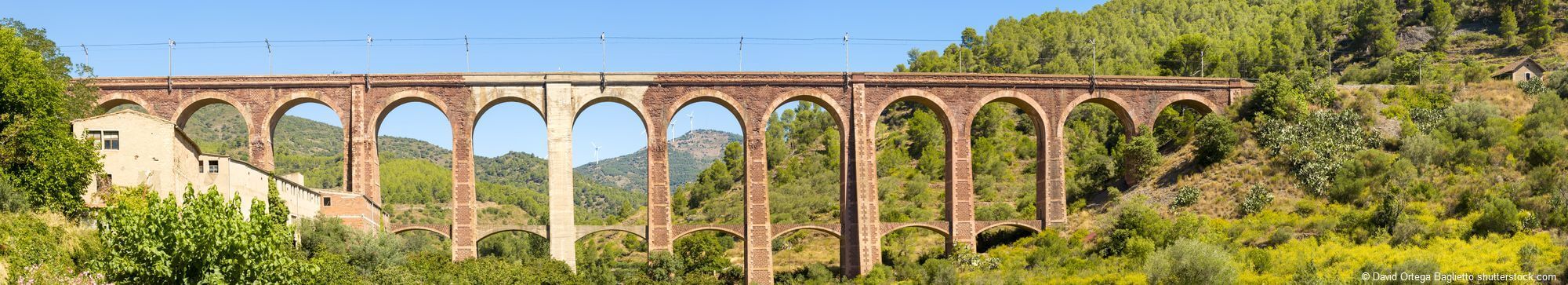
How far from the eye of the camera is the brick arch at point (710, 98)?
63250 mm

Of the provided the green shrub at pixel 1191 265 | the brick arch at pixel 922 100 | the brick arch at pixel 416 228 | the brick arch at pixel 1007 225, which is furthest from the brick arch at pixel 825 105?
the green shrub at pixel 1191 265

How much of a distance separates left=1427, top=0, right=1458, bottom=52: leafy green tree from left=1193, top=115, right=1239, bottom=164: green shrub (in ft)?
107

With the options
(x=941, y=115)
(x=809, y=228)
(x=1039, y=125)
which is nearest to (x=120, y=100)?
(x=809, y=228)

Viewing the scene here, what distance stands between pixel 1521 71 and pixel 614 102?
43555 mm

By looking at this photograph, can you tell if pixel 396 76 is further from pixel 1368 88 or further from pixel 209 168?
pixel 1368 88

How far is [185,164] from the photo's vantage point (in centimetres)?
5141

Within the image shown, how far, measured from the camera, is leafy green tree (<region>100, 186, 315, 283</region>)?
34250 millimetres

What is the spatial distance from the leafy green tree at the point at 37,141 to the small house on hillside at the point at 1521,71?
62.0 meters

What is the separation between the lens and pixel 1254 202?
201 feet

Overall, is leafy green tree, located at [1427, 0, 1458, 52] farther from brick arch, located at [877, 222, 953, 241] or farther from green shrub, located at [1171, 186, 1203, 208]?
brick arch, located at [877, 222, 953, 241]

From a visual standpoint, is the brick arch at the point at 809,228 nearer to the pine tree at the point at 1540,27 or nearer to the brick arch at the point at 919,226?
the brick arch at the point at 919,226

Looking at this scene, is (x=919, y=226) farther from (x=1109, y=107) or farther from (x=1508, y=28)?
(x=1508, y=28)

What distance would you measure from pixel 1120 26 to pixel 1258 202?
198ft

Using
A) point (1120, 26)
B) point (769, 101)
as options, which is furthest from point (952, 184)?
point (1120, 26)
